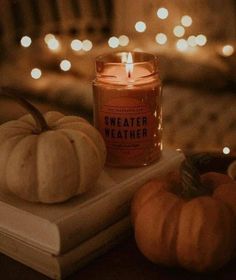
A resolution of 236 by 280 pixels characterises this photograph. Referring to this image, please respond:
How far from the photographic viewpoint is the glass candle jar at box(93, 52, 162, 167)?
665mm

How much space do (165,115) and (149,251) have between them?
0.82 metres

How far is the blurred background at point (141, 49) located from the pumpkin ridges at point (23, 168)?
0.74 metres

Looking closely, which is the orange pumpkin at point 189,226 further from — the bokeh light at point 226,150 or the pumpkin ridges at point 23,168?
the bokeh light at point 226,150

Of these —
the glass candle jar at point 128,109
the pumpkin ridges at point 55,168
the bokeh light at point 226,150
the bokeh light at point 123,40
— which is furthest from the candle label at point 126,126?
the bokeh light at point 123,40

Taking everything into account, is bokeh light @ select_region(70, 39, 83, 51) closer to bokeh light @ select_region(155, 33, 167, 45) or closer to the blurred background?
the blurred background

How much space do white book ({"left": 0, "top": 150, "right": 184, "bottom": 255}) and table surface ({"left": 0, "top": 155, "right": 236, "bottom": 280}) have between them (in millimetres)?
34

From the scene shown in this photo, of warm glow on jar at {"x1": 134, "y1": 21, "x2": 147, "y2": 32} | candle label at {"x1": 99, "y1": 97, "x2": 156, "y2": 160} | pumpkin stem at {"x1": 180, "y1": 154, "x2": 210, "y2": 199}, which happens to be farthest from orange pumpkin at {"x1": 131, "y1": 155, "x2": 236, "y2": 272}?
warm glow on jar at {"x1": 134, "y1": 21, "x2": 147, "y2": 32}

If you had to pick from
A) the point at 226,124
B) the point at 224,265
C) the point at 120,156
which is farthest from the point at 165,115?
the point at 224,265

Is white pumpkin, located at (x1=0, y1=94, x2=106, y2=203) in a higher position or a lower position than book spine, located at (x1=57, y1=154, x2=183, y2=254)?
higher

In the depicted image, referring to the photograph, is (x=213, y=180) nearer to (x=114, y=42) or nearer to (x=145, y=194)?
Result: (x=145, y=194)

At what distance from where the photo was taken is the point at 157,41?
4.31 ft

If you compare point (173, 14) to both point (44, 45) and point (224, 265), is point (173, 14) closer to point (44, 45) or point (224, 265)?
point (44, 45)

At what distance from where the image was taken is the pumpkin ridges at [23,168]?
57 centimetres

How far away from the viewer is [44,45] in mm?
1359
